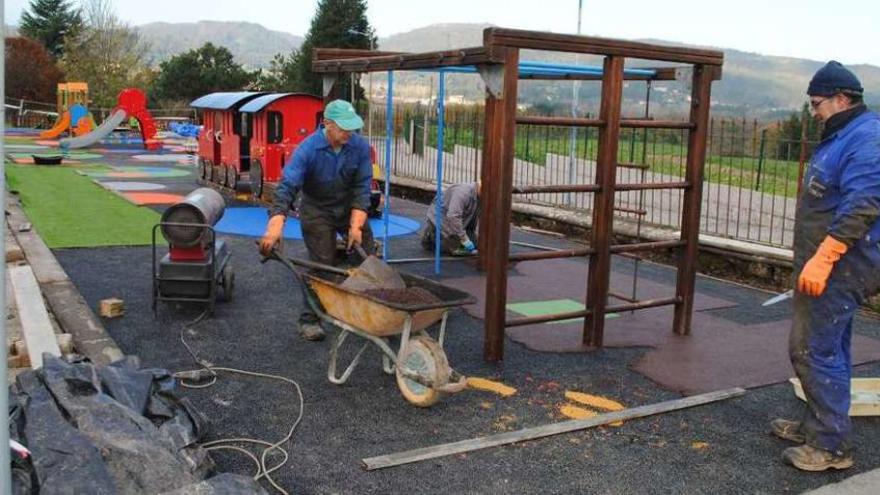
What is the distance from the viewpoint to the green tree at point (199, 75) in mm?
43656

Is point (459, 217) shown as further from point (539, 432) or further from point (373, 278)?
point (539, 432)

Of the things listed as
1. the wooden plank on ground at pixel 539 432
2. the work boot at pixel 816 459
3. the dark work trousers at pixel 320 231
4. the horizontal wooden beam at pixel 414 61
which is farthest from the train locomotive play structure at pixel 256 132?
the work boot at pixel 816 459

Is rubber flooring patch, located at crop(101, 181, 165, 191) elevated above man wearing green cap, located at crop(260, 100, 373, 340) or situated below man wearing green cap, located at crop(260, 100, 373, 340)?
below

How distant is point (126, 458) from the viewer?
126 inches

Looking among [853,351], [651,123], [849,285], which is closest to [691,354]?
[853,351]

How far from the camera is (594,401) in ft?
16.2

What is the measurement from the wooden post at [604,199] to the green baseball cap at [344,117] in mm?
1680

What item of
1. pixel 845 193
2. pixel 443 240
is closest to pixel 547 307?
pixel 443 240

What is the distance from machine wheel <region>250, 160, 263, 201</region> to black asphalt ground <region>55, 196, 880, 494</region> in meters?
6.78

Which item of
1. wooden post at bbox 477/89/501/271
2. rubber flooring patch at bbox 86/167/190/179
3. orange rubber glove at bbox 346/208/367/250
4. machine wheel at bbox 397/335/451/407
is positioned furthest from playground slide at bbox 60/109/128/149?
machine wheel at bbox 397/335/451/407

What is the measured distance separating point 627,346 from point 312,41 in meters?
44.3

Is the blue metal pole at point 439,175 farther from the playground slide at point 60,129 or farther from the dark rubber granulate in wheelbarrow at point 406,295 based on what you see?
the playground slide at point 60,129

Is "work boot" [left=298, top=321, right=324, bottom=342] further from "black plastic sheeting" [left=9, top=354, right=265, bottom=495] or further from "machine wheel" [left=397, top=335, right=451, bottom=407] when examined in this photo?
"black plastic sheeting" [left=9, top=354, right=265, bottom=495]

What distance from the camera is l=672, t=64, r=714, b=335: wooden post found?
20.3 ft
